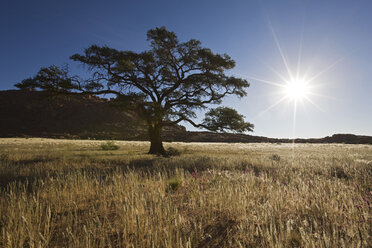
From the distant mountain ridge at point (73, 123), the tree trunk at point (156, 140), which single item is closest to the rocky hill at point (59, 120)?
the distant mountain ridge at point (73, 123)

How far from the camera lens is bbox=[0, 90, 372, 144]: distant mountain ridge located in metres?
80.2

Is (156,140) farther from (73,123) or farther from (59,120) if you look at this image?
(59,120)

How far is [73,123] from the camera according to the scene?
87688mm

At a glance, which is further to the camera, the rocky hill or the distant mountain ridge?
the distant mountain ridge

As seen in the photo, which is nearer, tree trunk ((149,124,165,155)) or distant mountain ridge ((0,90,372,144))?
tree trunk ((149,124,165,155))

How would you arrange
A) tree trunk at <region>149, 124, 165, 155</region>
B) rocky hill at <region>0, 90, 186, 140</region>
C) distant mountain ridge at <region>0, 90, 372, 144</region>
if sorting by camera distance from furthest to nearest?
distant mountain ridge at <region>0, 90, 372, 144</region> < rocky hill at <region>0, 90, 186, 140</region> < tree trunk at <region>149, 124, 165, 155</region>

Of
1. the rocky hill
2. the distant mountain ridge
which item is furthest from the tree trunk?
the rocky hill

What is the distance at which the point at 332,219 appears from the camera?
9.89 ft

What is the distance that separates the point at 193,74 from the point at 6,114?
107194 millimetres

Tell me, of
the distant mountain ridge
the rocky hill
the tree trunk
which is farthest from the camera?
the distant mountain ridge

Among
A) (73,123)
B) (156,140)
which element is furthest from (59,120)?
(156,140)

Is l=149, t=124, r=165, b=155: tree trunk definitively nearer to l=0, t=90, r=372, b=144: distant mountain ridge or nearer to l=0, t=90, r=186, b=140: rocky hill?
l=0, t=90, r=372, b=144: distant mountain ridge

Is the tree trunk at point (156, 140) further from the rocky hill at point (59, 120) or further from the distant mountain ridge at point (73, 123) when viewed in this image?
the rocky hill at point (59, 120)

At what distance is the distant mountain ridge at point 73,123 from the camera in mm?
80194
